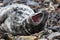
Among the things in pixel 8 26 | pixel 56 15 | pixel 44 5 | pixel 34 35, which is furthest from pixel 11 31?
pixel 44 5

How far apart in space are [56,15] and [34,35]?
106 centimetres

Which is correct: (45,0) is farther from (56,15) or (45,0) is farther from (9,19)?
(9,19)

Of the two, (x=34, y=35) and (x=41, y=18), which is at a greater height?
(x=41, y=18)

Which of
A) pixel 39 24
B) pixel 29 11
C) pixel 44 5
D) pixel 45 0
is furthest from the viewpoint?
pixel 45 0

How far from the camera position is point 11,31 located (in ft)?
10.8

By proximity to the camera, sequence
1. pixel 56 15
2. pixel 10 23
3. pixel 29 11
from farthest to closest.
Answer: pixel 56 15, pixel 29 11, pixel 10 23

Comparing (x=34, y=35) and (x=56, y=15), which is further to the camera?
(x=56, y=15)

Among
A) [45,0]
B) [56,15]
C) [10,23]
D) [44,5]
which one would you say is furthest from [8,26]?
[45,0]

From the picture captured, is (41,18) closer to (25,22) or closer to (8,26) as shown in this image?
(25,22)

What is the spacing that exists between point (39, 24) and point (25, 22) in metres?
0.18

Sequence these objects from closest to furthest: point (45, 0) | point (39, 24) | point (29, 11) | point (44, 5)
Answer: point (39, 24) < point (29, 11) < point (44, 5) < point (45, 0)

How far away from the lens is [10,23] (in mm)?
3340

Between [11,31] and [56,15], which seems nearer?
[11,31]

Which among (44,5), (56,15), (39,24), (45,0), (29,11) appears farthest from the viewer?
(45,0)
